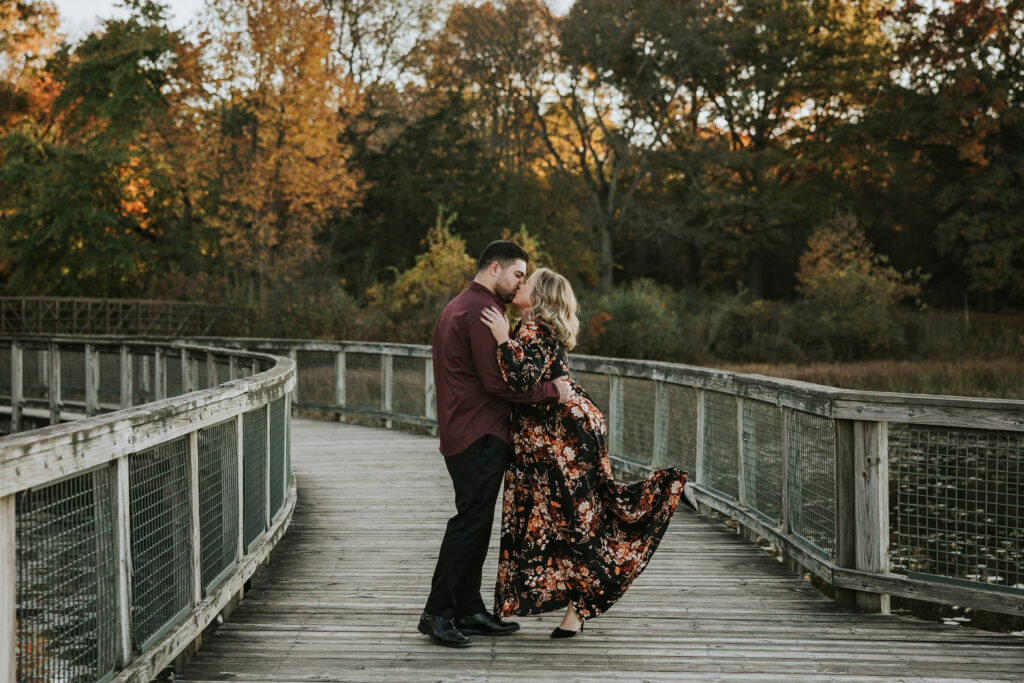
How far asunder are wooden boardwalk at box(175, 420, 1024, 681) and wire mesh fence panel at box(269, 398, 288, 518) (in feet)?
1.02

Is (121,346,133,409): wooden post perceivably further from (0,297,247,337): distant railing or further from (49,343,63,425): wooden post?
(0,297,247,337): distant railing

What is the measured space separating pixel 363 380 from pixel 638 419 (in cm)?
631

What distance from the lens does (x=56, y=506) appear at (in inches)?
145

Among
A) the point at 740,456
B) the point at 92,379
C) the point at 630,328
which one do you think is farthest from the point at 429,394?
the point at 630,328

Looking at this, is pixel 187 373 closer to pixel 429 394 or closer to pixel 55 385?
pixel 429 394

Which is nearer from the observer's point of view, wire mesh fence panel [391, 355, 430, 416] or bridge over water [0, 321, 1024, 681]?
bridge over water [0, 321, 1024, 681]

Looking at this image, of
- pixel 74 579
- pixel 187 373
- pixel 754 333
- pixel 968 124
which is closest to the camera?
pixel 74 579

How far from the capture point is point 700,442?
8586 millimetres

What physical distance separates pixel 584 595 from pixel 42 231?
34580mm

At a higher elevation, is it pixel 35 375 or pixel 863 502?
pixel 35 375

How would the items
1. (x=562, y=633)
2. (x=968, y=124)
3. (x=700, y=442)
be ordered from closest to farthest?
(x=562, y=633)
(x=700, y=442)
(x=968, y=124)

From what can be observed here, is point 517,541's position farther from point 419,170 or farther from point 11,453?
point 419,170

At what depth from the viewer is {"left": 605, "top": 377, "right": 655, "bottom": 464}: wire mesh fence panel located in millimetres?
9867

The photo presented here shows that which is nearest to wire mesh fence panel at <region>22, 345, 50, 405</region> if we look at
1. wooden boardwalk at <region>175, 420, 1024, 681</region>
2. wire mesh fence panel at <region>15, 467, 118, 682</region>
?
wooden boardwalk at <region>175, 420, 1024, 681</region>
